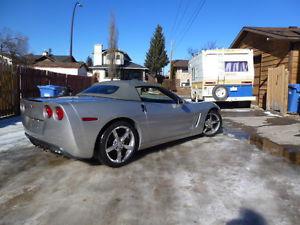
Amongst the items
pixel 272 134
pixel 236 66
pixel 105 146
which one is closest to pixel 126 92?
pixel 105 146

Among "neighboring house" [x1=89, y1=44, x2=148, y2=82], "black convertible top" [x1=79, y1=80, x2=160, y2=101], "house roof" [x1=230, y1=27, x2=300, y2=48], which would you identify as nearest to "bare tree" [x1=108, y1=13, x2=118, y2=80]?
"neighboring house" [x1=89, y1=44, x2=148, y2=82]

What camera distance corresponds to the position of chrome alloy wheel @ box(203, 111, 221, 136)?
24.0 ft

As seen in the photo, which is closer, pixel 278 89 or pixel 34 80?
pixel 278 89

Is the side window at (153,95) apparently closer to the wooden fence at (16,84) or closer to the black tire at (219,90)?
the wooden fence at (16,84)

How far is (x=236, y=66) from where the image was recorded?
1423cm

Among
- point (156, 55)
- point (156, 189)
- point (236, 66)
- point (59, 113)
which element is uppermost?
point (156, 55)

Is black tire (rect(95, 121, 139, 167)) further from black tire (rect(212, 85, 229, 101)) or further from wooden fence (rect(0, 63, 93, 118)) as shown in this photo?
black tire (rect(212, 85, 229, 101))

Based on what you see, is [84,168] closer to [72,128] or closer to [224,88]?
[72,128]

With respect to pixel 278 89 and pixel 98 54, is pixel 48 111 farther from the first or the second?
pixel 98 54

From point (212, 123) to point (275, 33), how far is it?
8.80m

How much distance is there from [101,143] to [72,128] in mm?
525

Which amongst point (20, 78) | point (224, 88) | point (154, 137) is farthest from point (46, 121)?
point (224, 88)

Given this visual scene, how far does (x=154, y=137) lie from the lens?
5.63m

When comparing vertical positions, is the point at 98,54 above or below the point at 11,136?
above
